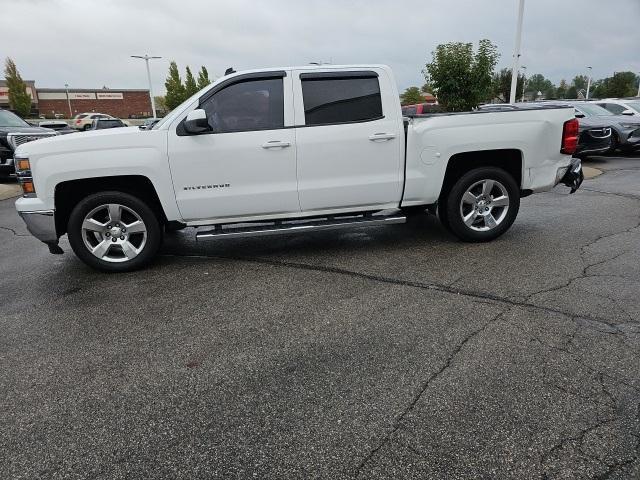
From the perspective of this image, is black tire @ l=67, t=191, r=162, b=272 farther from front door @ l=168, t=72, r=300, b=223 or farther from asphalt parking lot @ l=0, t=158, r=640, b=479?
front door @ l=168, t=72, r=300, b=223

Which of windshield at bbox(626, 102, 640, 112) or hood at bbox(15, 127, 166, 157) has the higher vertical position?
hood at bbox(15, 127, 166, 157)

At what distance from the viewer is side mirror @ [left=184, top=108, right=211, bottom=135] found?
15.3ft

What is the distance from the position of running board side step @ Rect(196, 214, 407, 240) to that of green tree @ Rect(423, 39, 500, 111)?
15.1 m

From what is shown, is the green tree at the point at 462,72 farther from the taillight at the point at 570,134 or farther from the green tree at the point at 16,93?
the green tree at the point at 16,93

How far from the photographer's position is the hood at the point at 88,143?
15.5 ft

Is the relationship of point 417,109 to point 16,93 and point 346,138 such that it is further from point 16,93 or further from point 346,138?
point 16,93

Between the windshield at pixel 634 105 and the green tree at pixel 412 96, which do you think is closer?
the windshield at pixel 634 105

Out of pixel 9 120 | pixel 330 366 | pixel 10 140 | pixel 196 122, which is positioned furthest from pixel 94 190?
pixel 9 120

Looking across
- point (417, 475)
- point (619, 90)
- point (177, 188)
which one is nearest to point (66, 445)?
point (417, 475)

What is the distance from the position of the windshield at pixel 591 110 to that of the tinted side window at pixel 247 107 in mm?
12727

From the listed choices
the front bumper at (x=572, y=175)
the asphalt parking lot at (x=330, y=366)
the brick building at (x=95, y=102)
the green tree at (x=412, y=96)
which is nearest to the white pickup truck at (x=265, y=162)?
the front bumper at (x=572, y=175)

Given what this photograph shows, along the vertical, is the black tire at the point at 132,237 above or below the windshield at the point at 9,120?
below

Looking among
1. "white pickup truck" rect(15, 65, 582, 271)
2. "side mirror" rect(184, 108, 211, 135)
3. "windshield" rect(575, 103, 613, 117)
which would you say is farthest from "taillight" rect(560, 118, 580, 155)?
"windshield" rect(575, 103, 613, 117)

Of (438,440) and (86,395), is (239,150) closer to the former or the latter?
(86,395)
